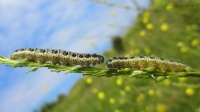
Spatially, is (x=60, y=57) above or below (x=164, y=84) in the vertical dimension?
above

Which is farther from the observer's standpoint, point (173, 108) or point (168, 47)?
point (168, 47)

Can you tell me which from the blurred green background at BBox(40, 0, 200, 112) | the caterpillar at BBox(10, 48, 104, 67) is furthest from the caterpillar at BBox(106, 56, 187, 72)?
the blurred green background at BBox(40, 0, 200, 112)

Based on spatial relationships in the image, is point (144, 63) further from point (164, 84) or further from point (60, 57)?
point (164, 84)

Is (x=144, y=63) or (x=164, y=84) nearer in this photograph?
(x=144, y=63)

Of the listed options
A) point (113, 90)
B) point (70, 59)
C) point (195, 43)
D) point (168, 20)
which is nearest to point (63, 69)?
point (70, 59)

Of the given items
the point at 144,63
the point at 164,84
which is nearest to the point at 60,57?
the point at 144,63

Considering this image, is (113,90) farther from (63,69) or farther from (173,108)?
(63,69)

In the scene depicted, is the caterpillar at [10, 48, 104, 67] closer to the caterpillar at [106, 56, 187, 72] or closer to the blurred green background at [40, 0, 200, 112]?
the caterpillar at [106, 56, 187, 72]
